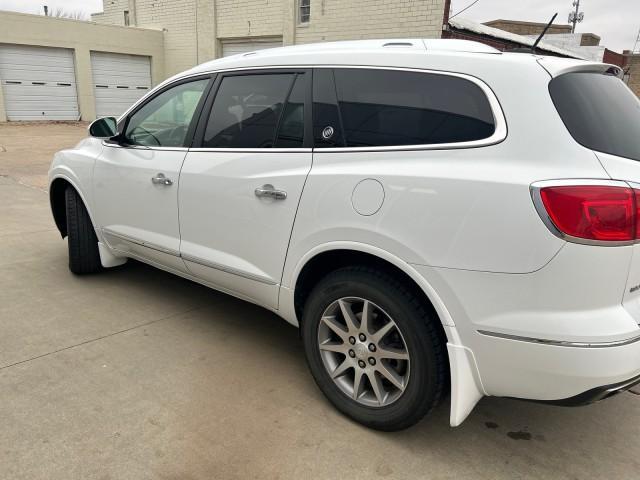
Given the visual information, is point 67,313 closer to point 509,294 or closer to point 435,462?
point 435,462

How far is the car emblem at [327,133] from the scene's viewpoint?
8.14 feet

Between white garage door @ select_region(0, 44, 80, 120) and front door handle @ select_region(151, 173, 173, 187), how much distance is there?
1824 cm

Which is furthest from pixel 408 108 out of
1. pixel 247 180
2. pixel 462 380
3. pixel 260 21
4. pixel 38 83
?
pixel 38 83

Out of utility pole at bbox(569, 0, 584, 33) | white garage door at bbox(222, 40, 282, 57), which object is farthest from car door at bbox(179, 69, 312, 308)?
utility pole at bbox(569, 0, 584, 33)

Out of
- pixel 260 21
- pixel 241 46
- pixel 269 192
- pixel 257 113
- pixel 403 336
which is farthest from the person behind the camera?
pixel 241 46

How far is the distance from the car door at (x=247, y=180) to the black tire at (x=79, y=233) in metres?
1.40

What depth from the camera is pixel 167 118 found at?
3.53 metres

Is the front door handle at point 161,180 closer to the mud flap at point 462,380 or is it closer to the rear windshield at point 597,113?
the mud flap at point 462,380

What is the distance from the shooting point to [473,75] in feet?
6.81

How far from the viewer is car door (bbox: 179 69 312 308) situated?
8.60ft

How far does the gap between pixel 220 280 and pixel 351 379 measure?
105 cm

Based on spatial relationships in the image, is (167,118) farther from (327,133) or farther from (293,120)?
(327,133)

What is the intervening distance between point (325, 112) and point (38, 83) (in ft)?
64.7

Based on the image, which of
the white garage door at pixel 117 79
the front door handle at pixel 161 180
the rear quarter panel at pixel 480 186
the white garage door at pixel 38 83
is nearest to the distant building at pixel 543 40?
the rear quarter panel at pixel 480 186
